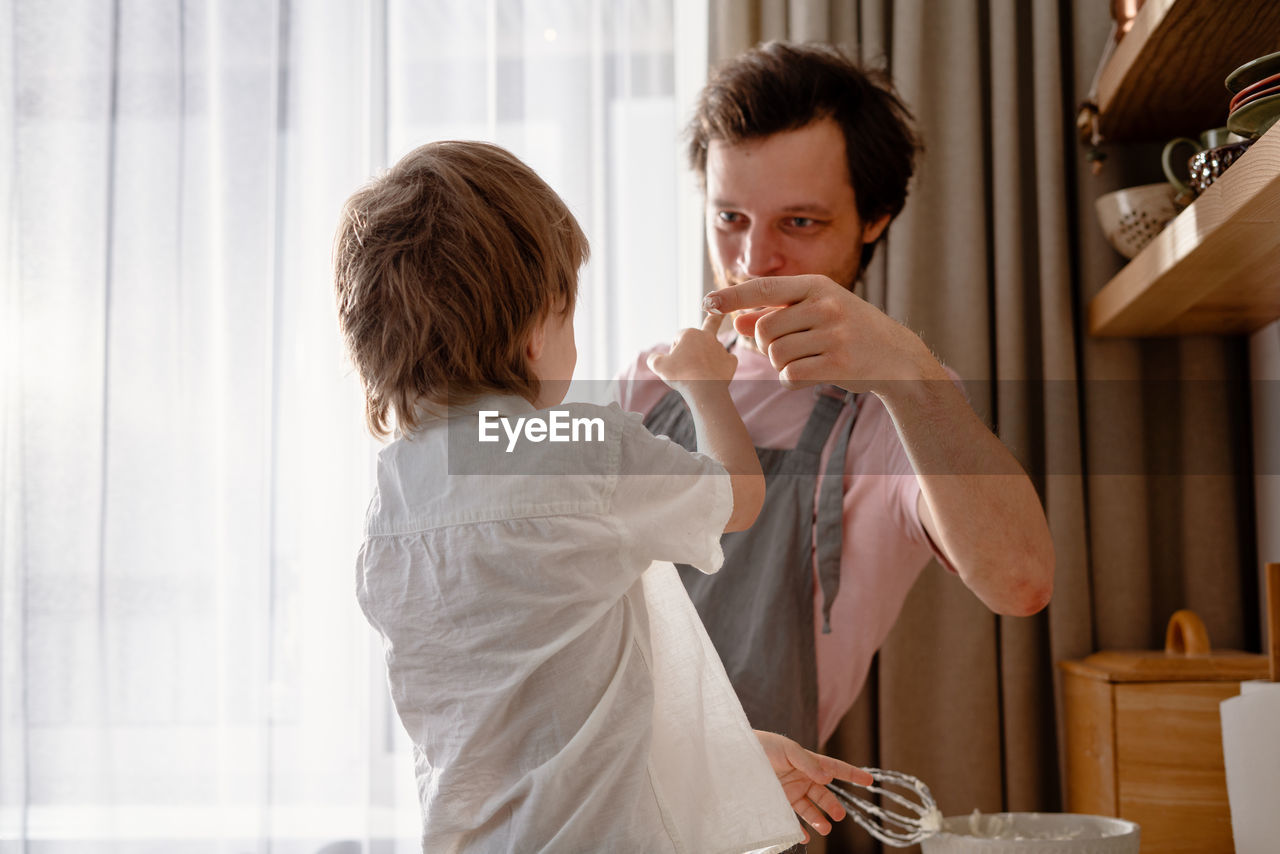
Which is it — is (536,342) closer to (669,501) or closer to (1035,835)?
(669,501)

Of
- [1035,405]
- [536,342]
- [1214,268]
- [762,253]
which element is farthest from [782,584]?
[1035,405]

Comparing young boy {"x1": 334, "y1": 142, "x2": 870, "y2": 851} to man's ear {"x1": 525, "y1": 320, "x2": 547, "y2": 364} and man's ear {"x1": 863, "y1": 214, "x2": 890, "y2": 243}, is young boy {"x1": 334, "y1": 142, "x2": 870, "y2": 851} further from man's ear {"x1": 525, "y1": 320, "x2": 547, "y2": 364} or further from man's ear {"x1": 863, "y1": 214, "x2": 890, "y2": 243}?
man's ear {"x1": 863, "y1": 214, "x2": 890, "y2": 243}

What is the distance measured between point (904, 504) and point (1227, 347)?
0.80 metres

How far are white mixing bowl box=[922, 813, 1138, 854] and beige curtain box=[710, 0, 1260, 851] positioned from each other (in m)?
0.43

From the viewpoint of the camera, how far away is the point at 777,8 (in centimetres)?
163

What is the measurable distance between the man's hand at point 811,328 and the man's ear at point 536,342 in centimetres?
13

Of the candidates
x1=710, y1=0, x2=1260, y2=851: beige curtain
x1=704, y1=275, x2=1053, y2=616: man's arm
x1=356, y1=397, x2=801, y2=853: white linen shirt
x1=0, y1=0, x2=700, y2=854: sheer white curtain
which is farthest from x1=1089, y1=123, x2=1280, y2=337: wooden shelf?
x1=0, y1=0, x2=700, y2=854: sheer white curtain

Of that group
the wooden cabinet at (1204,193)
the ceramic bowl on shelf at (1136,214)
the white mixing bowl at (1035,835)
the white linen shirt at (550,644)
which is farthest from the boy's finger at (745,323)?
the ceramic bowl on shelf at (1136,214)

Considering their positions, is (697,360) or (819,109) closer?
(697,360)

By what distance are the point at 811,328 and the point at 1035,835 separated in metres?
0.70

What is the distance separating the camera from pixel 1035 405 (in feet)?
5.17

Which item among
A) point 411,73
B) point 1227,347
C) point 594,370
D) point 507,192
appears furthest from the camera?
point 411,73

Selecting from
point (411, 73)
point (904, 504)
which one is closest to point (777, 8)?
point (411, 73)

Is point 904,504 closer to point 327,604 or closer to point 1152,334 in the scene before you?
point 1152,334
